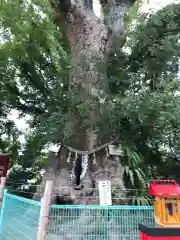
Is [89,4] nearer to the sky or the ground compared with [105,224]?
nearer to the sky

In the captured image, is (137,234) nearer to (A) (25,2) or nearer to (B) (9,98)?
(B) (9,98)

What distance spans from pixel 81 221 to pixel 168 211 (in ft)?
3.62

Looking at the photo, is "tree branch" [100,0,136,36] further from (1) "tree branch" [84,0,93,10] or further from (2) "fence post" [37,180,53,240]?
(2) "fence post" [37,180,53,240]

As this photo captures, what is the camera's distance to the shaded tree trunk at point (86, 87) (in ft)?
13.0

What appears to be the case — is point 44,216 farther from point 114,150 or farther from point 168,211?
point 114,150

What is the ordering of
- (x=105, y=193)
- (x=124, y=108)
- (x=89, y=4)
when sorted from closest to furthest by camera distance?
(x=105, y=193) → (x=124, y=108) → (x=89, y=4)

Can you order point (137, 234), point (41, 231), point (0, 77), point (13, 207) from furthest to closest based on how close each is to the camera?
point (0, 77)
point (13, 207)
point (137, 234)
point (41, 231)

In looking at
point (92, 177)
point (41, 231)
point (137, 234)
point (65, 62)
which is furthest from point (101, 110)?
point (65, 62)

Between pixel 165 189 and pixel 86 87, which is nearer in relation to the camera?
pixel 165 189

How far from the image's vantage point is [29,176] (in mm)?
7641

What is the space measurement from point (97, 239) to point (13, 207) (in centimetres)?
117

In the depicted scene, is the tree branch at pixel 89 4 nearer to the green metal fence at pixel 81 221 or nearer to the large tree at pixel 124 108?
the large tree at pixel 124 108

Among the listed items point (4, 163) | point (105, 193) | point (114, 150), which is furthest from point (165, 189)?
point (4, 163)

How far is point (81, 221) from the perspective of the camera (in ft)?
9.32
